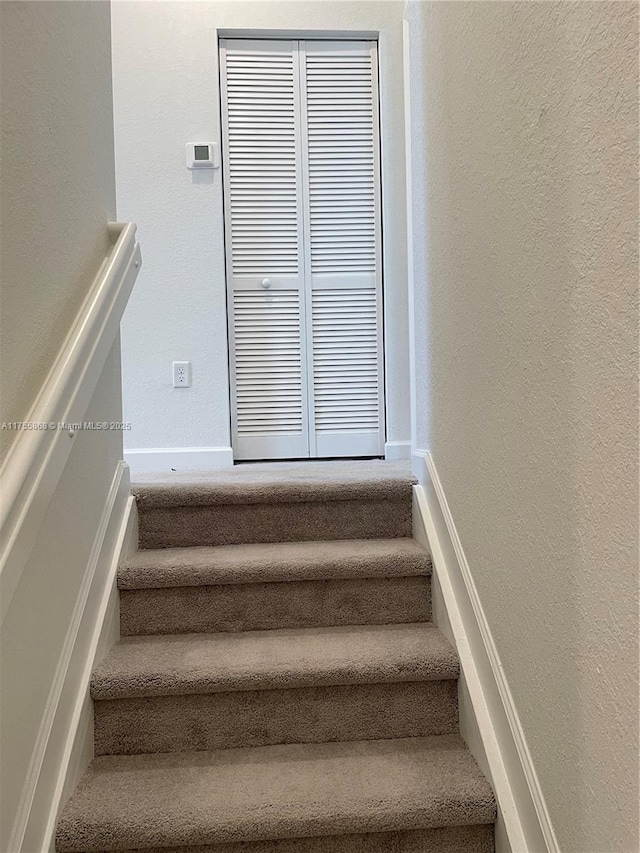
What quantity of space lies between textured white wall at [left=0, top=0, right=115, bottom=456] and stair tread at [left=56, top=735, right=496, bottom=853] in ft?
2.52

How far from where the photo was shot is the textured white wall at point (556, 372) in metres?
0.86

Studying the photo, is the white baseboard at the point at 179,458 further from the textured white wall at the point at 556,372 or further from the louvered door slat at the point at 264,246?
the textured white wall at the point at 556,372

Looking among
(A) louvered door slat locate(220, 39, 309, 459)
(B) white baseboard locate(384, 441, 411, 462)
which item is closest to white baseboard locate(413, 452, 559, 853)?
(B) white baseboard locate(384, 441, 411, 462)

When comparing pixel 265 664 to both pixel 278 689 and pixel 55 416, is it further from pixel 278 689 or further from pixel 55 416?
pixel 55 416

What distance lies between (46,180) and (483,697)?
1469 mm

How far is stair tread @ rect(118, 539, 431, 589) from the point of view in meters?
1.70

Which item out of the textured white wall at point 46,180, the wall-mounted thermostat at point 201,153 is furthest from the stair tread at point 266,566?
the wall-mounted thermostat at point 201,153

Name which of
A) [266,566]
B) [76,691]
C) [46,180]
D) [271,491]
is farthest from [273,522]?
[46,180]

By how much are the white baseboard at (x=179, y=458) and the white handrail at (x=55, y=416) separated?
1.40 m

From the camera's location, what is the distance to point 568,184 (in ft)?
3.22

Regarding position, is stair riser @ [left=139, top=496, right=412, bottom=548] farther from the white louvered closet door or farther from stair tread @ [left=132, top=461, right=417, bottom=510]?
the white louvered closet door

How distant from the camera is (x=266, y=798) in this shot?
4.23 feet

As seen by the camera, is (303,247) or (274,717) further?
(303,247)

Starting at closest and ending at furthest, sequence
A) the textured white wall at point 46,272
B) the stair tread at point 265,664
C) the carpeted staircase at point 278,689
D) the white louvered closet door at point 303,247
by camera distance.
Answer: the textured white wall at point 46,272 < the carpeted staircase at point 278,689 < the stair tread at point 265,664 < the white louvered closet door at point 303,247
